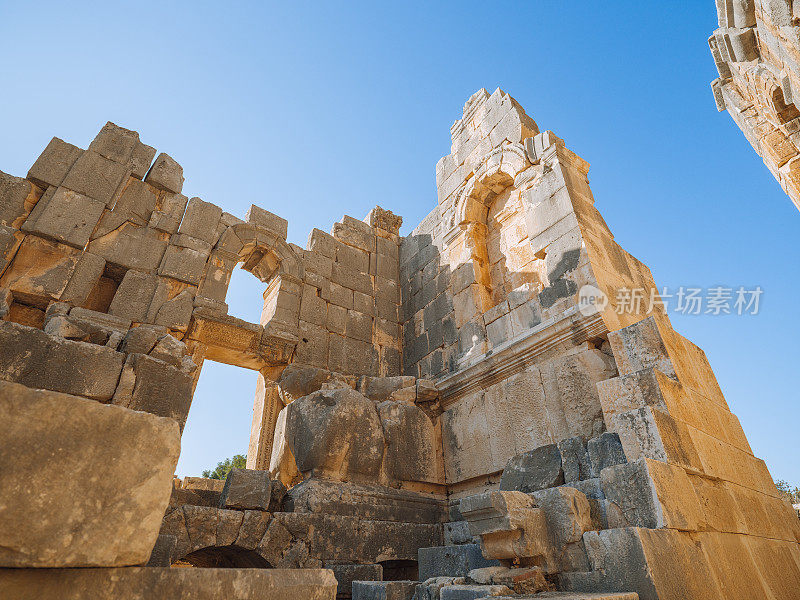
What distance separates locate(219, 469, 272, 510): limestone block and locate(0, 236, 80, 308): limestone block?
2.90 m

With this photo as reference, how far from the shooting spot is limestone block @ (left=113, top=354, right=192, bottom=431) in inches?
126

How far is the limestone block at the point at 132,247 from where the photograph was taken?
5219mm

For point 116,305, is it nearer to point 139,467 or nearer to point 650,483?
point 139,467

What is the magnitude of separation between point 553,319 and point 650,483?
2.08 metres

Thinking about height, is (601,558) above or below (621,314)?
below

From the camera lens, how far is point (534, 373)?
4.71m

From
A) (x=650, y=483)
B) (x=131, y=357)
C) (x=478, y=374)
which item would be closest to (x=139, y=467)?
(x=131, y=357)

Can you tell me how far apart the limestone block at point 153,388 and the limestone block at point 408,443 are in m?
2.26

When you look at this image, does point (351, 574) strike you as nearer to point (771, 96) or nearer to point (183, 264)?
point (183, 264)

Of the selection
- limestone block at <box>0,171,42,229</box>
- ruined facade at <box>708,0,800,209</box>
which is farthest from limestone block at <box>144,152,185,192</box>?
ruined facade at <box>708,0,800,209</box>

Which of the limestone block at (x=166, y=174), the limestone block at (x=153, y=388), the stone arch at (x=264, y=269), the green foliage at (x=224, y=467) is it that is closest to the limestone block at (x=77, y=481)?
the limestone block at (x=153, y=388)

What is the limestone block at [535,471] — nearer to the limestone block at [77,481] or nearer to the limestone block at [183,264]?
the limestone block at [77,481]

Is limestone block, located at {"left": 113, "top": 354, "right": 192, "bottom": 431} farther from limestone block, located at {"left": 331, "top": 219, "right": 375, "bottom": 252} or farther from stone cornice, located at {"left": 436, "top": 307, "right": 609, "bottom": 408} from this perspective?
limestone block, located at {"left": 331, "top": 219, "right": 375, "bottom": 252}
